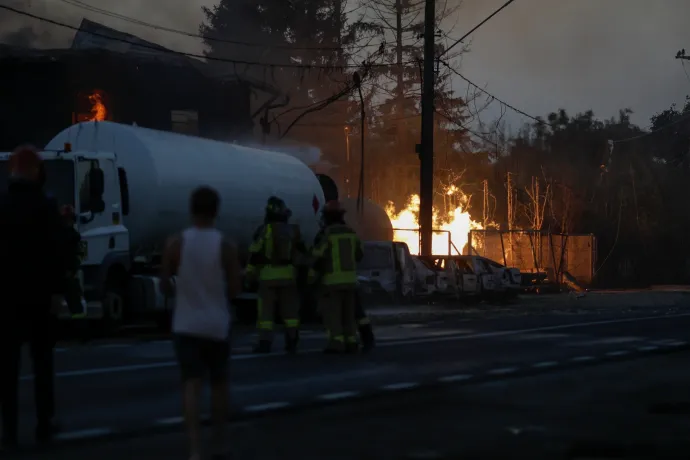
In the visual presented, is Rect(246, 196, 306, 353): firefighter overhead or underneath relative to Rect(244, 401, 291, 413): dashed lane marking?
overhead

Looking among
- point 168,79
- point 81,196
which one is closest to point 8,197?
point 81,196

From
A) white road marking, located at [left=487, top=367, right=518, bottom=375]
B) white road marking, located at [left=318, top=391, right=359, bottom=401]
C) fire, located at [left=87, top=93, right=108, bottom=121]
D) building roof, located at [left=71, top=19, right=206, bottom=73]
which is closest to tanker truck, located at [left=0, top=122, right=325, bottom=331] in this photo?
white road marking, located at [left=487, top=367, right=518, bottom=375]

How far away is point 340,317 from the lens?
14.6 m

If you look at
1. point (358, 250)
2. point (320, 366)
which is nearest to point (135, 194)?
point (358, 250)

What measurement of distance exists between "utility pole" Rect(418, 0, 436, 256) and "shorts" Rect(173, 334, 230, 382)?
23654 millimetres

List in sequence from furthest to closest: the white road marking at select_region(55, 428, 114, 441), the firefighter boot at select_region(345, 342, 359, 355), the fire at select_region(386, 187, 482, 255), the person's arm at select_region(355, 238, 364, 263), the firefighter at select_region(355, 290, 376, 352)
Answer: the fire at select_region(386, 187, 482, 255) < the firefighter at select_region(355, 290, 376, 352) < the firefighter boot at select_region(345, 342, 359, 355) < the person's arm at select_region(355, 238, 364, 263) < the white road marking at select_region(55, 428, 114, 441)

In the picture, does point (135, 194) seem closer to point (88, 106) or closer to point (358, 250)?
point (358, 250)

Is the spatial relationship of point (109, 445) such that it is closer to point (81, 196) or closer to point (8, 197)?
point (8, 197)

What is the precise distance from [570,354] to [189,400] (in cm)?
900

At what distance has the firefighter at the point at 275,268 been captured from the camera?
14.4 m

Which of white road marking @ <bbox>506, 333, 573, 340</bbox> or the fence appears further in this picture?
the fence

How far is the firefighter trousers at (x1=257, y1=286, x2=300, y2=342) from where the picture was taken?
1448 centimetres

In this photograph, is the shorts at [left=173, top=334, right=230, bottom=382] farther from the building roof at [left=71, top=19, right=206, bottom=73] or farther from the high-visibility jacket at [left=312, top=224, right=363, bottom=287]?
the building roof at [left=71, top=19, right=206, bottom=73]

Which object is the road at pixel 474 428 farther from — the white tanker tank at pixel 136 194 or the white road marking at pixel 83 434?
the white tanker tank at pixel 136 194
